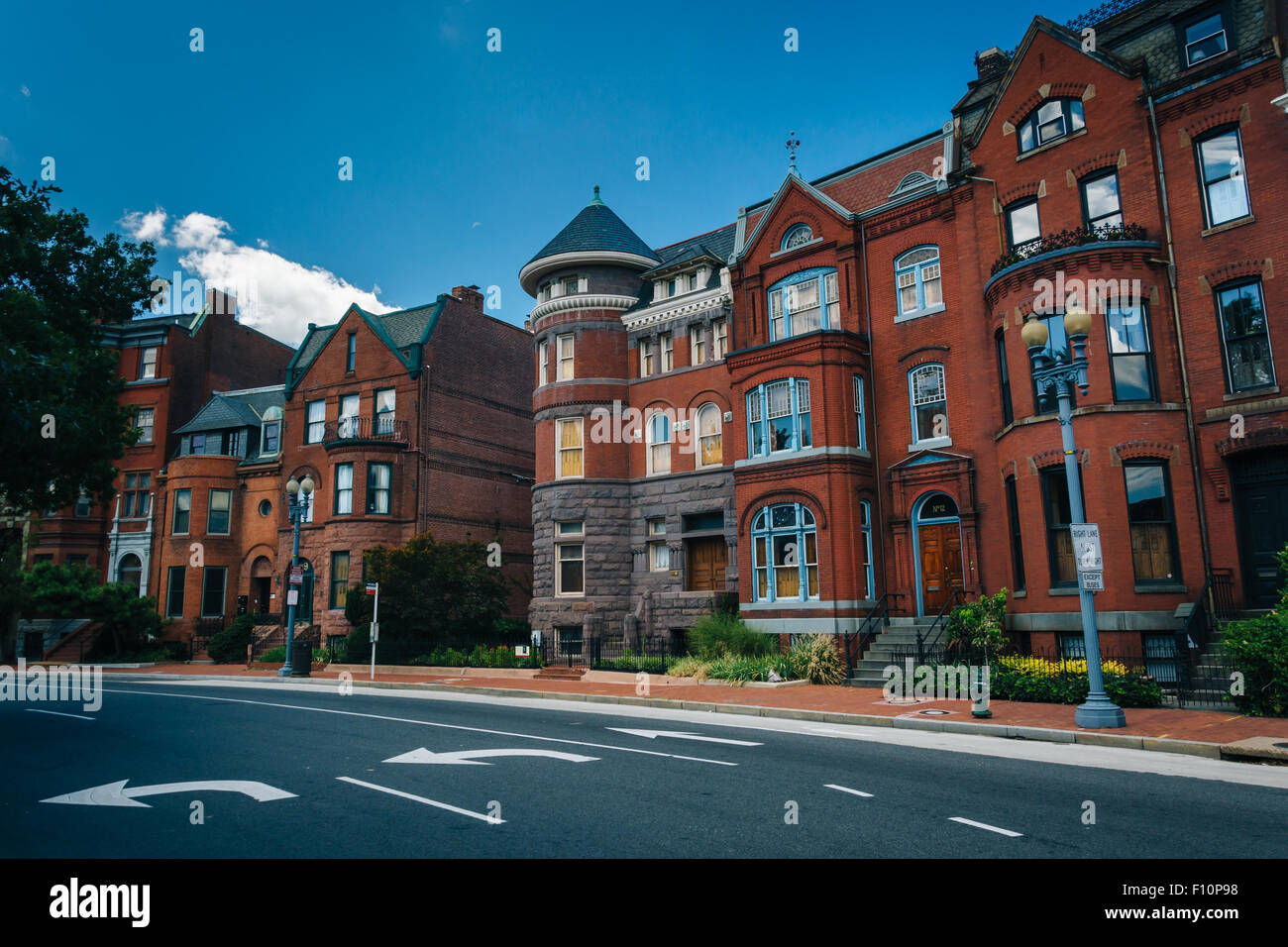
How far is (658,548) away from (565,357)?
25.3 ft

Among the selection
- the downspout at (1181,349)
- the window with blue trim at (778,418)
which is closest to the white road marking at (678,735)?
the downspout at (1181,349)

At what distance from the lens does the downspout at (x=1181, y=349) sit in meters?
17.6

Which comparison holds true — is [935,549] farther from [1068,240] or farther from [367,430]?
[367,430]

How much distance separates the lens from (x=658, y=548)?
29.8 metres

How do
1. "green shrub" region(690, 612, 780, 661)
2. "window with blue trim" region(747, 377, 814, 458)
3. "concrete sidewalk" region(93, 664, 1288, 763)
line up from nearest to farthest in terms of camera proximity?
"concrete sidewalk" region(93, 664, 1288, 763), "green shrub" region(690, 612, 780, 661), "window with blue trim" region(747, 377, 814, 458)

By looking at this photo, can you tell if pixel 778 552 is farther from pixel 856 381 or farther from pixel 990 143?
pixel 990 143

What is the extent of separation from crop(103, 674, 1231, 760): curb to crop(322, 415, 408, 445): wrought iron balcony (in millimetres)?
15120

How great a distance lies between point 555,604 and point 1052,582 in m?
16.1

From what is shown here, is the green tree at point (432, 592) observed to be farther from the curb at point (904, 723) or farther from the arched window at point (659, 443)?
the arched window at point (659, 443)

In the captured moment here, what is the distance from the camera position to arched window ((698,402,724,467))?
28.7 metres

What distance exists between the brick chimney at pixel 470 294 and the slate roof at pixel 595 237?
9.19 meters

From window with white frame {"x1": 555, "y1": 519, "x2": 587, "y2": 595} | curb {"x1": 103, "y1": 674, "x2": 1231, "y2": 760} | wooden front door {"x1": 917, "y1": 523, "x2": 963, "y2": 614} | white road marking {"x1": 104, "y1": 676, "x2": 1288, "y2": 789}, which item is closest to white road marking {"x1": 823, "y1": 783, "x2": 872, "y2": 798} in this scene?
white road marking {"x1": 104, "y1": 676, "x2": 1288, "y2": 789}

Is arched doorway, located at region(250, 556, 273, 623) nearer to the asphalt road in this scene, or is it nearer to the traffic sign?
the asphalt road
